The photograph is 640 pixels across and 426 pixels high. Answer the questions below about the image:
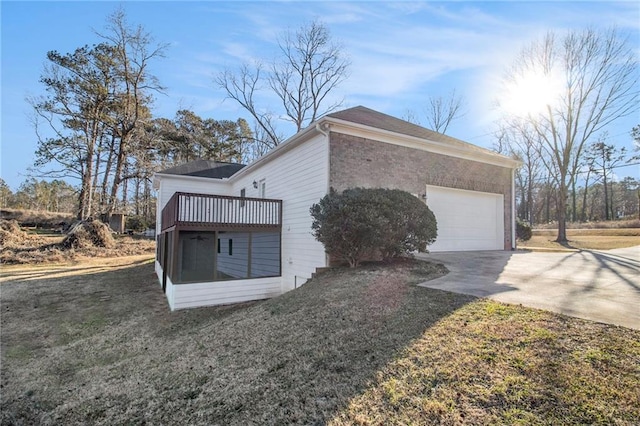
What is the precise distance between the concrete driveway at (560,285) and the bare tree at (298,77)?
59.5 ft

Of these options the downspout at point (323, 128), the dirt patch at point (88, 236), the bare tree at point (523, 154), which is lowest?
the dirt patch at point (88, 236)

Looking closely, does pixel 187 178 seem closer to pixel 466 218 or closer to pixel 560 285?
pixel 466 218

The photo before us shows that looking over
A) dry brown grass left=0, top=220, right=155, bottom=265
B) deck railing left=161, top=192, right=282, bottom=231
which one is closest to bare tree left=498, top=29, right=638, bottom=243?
deck railing left=161, top=192, right=282, bottom=231

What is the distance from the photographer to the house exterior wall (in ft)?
28.0

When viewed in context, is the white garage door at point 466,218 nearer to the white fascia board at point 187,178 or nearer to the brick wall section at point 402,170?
the brick wall section at point 402,170

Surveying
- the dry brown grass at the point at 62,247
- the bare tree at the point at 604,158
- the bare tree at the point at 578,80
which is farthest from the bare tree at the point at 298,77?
the bare tree at the point at 604,158

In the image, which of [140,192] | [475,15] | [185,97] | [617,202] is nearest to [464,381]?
[475,15]

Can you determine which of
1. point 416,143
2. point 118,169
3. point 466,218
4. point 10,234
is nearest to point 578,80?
point 466,218

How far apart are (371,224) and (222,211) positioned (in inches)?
188

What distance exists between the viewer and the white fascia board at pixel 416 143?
838cm

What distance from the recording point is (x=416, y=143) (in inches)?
389

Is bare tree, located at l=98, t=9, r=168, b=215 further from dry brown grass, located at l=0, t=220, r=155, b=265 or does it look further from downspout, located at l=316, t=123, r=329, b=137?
downspout, located at l=316, t=123, r=329, b=137

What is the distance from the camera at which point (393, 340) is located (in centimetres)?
364

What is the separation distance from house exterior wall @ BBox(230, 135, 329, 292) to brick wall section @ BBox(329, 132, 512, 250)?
0.46m
